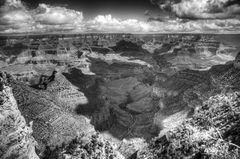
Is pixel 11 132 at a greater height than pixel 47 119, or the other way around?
pixel 11 132

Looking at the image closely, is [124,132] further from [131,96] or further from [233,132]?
[233,132]

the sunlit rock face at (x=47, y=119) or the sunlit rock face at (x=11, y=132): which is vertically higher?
the sunlit rock face at (x=11, y=132)

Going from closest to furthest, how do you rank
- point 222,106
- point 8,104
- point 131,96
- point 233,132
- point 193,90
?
point 233,132 → point 222,106 → point 8,104 → point 193,90 → point 131,96

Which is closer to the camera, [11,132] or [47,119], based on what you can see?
[11,132]

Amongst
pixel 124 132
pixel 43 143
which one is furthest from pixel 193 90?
pixel 43 143

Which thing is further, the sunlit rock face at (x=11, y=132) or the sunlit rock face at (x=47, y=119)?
A: the sunlit rock face at (x=47, y=119)

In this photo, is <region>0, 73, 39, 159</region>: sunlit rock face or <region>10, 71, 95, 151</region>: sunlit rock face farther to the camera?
<region>10, 71, 95, 151</region>: sunlit rock face

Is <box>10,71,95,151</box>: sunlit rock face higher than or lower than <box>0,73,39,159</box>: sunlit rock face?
lower

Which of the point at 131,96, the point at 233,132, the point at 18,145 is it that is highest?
the point at 233,132
